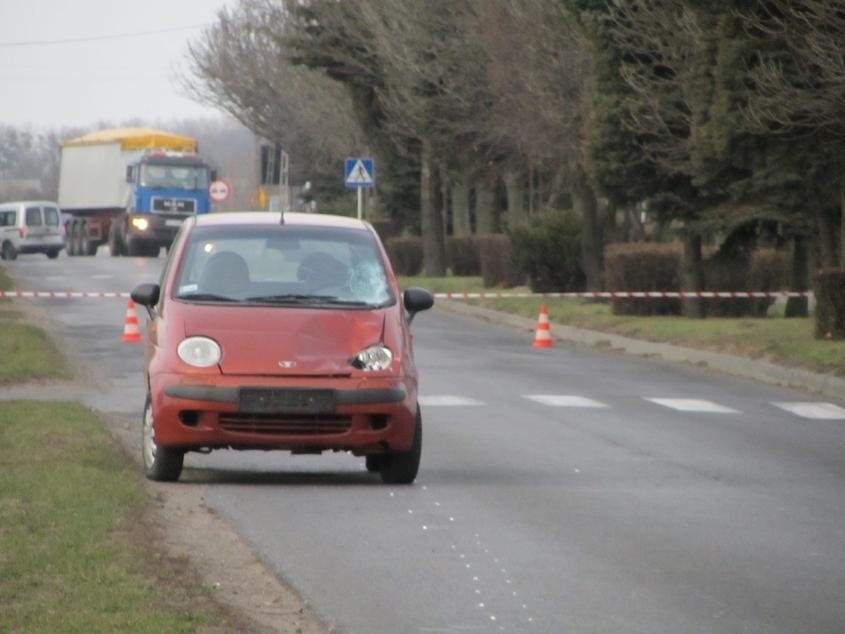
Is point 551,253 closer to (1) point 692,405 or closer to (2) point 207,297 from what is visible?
(1) point 692,405

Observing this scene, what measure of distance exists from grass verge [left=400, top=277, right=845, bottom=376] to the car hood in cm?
1179

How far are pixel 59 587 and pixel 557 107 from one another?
1120 inches

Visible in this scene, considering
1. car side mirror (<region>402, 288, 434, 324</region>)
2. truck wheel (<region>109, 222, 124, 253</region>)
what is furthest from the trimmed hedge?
truck wheel (<region>109, 222, 124, 253</region>)

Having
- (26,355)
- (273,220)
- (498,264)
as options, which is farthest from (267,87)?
(273,220)

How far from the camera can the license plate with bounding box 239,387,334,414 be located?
1335 cm

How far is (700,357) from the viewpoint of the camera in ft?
94.0

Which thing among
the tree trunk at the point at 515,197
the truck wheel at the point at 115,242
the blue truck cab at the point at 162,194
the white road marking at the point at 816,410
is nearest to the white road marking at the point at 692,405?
the white road marking at the point at 816,410

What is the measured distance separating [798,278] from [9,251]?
41.1m

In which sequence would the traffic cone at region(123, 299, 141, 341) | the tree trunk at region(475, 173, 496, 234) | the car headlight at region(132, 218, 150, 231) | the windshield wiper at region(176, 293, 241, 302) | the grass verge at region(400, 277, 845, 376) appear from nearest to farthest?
1. the windshield wiper at region(176, 293, 241, 302)
2. the grass verge at region(400, 277, 845, 376)
3. the traffic cone at region(123, 299, 141, 341)
4. the tree trunk at region(475, 173, 496, 234)
5. the car headlight at region(132, 218, 150, 231)

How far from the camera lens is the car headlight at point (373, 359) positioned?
13.5 metres

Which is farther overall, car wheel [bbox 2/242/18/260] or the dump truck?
car wheel [bbox 2/242/18/260]

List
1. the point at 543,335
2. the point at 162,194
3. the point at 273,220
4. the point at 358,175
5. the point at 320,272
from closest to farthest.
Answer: the point at 320,272 < the point at 273,220 < the point at 543,335 < the point at 358,175 < the point at 162,194

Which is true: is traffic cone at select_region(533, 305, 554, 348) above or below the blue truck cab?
below

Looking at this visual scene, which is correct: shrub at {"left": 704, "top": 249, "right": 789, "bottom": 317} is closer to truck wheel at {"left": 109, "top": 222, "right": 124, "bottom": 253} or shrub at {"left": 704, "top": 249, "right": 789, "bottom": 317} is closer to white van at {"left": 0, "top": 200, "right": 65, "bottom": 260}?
white van at {"left": 0, "top": 200, "right": 65, "bottom": 260}
